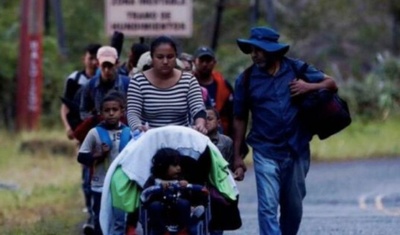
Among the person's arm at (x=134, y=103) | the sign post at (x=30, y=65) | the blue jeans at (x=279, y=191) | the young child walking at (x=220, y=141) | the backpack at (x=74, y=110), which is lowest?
the sign post at (x=30, y=65)

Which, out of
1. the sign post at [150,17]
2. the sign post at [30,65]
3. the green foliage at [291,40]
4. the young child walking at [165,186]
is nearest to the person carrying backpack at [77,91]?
the young child walking at [165,186]

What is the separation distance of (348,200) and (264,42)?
7761 millimetres

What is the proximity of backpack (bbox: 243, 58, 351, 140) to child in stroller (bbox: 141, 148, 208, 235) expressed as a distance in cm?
151

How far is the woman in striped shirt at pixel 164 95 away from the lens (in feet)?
38.0

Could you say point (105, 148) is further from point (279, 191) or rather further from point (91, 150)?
point (279, 191)

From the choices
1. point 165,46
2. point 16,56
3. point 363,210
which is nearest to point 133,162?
point 165,46

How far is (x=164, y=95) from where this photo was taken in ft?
38.1

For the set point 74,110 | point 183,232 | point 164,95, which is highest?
point 164,95

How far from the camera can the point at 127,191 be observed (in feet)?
35.6

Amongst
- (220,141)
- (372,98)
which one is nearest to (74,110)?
(220,141)

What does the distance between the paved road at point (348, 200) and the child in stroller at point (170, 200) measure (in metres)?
3.70

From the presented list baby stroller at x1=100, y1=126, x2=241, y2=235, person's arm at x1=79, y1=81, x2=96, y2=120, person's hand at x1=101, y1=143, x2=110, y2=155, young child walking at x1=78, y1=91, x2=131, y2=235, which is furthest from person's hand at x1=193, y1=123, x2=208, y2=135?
→ person's arm at x1=79, y1=81, x2=96, y2=120

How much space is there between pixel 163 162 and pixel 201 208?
0.45m

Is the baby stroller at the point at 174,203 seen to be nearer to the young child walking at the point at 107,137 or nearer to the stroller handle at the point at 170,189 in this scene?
the stroller handle at the point at 170,189
